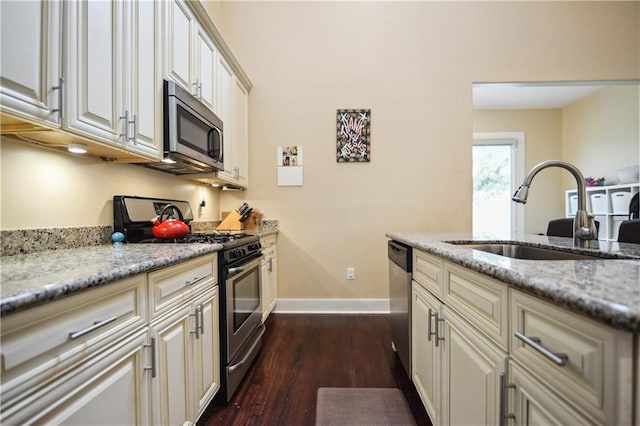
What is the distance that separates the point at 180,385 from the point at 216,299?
436 mm

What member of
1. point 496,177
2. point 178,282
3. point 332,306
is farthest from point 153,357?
point 496,177

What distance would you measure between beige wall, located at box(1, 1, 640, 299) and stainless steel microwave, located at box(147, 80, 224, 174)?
983mm

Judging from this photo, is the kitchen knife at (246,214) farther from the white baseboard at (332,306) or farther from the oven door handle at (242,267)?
the white baseboard at (332,306)

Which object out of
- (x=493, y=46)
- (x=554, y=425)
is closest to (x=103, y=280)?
(x=554, y=425)

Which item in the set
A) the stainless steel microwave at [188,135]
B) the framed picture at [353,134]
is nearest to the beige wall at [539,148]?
the framed picture at [353,134]

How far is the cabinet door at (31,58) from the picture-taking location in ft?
2.79

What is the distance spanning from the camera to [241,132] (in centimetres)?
292

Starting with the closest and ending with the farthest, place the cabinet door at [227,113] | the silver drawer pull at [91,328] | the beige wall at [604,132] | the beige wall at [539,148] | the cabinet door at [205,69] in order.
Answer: the silver drawer pull at [91,328] → the cabinet door at [205,69] → the cabinet door at [227,113] → the beige wall at [604,132] → the beige wall at [539,148]

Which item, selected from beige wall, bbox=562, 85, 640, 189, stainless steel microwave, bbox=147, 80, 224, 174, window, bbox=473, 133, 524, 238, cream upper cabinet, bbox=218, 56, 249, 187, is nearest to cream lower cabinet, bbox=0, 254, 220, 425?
stainless steel microwave, bbox=147, 80, 224, 174

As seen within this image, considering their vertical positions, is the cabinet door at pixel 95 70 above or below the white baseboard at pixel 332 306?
above

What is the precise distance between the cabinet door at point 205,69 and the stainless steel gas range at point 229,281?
82 centimetres

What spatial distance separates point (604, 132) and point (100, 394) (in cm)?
626

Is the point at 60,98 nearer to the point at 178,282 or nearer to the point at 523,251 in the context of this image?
the point at 178,282

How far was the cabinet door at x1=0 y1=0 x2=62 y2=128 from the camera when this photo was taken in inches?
33.5
